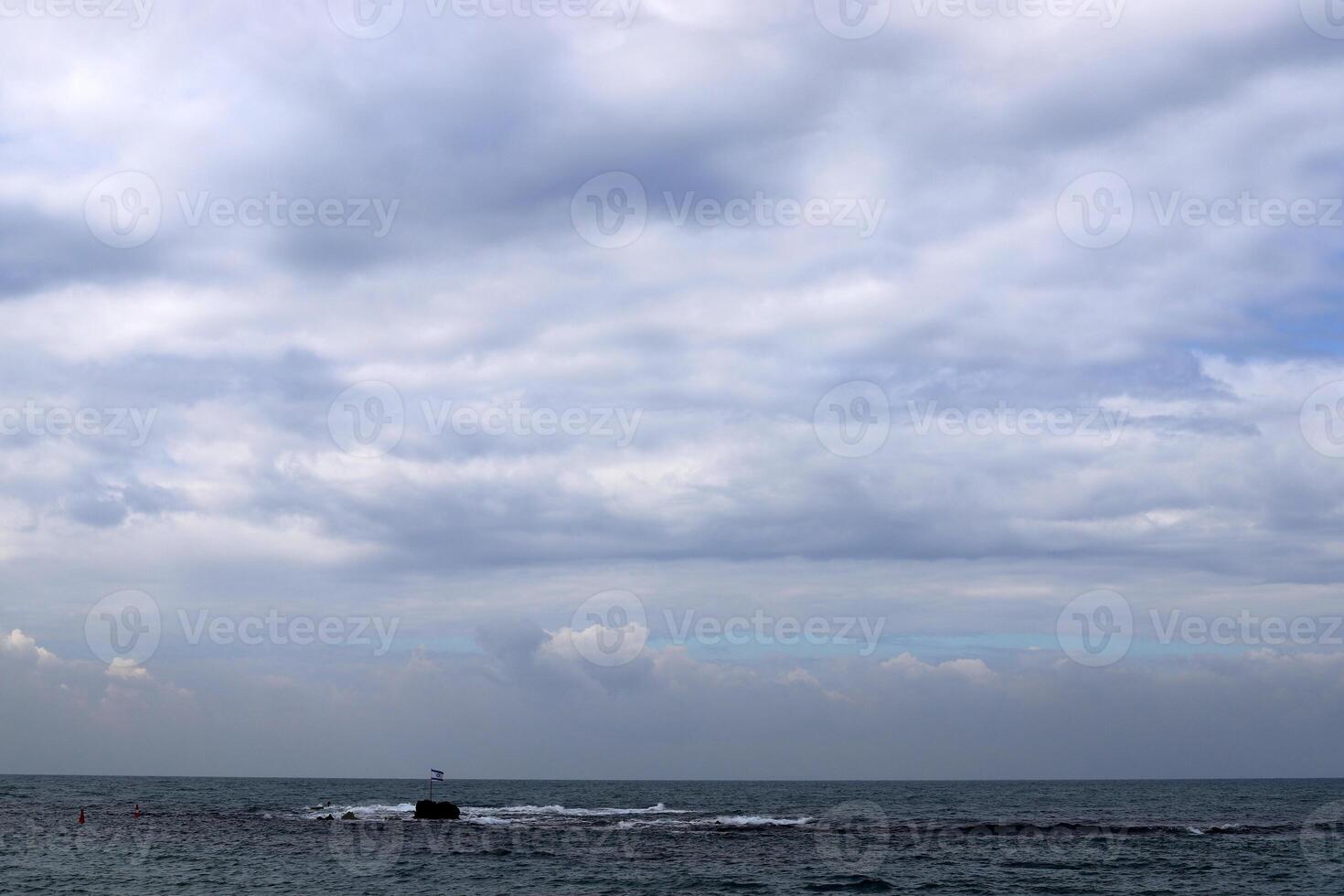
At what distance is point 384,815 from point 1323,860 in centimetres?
7896

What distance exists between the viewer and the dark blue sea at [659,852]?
183ft

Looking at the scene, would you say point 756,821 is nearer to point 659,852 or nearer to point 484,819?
point 484,819

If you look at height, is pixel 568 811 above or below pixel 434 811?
below

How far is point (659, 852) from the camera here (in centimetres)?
6938

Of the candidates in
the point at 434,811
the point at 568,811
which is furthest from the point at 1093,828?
the point at 434,811

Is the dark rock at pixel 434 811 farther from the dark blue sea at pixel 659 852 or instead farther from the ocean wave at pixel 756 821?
the ocean wave at pixel 756 821

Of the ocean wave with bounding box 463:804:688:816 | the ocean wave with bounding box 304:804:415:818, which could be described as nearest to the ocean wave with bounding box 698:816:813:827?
the ocean wave with bounding box 463:804:688:816

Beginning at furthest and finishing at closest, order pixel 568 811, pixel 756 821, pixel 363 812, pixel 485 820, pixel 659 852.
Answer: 1. pixel 568 811
2. pixel 363 812
3. pixel 756 821
4. pixel 485 820
5. pixel 659 852

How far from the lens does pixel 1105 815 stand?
4427 inches

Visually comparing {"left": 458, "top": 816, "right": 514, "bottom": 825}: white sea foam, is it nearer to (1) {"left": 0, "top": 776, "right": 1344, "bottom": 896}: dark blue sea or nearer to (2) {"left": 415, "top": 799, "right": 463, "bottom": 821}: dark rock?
(1) {"left": 0, "top": 776, "right": 1344, "bottom": 896}: dark blue sea

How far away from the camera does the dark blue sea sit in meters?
55.7

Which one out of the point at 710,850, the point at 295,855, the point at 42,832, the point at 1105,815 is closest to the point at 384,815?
the point at 42,832

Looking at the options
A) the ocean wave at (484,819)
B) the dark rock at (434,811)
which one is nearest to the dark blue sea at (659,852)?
the ocean wave at (484,819)

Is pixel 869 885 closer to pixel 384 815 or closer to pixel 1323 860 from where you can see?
pixel 1323 860
